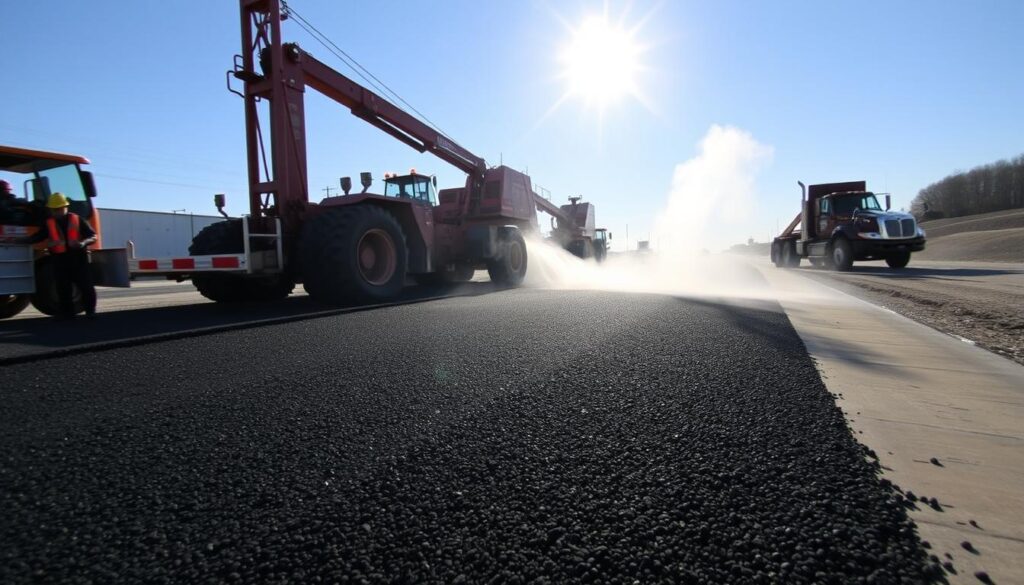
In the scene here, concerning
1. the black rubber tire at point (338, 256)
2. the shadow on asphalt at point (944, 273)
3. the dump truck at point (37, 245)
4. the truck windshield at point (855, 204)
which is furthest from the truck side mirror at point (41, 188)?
the truck windshield at point (855, 204)

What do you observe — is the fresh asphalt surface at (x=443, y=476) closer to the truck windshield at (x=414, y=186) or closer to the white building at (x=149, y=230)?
the truck windshield at (x=414, y=186)

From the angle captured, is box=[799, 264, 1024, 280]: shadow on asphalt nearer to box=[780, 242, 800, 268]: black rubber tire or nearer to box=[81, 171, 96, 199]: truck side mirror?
box=[780, 242, 800, 268]: black rubber tire

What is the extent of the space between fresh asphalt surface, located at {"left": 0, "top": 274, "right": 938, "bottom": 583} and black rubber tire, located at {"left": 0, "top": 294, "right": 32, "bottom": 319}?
4.63m

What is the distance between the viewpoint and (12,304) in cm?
576

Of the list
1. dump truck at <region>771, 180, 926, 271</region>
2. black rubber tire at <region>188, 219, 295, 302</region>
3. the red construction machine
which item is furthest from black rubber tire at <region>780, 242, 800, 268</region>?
black rubber tire at <region>188, 219, 295, 302</region>

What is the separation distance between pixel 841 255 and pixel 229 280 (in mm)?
16230

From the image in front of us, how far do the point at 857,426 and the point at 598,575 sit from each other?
1.32m

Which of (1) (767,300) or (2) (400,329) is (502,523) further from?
(1) (767,300)

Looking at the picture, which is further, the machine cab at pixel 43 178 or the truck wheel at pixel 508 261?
the truck wheel at pixel 508 261

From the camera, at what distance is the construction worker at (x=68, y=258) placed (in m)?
5.00

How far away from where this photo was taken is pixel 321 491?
1211 millimetres

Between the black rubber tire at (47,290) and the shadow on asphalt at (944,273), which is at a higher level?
the black rubber tire at (47,290)

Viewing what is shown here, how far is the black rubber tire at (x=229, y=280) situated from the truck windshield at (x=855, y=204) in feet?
53.9


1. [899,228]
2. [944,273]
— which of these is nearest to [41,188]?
[944,273]
